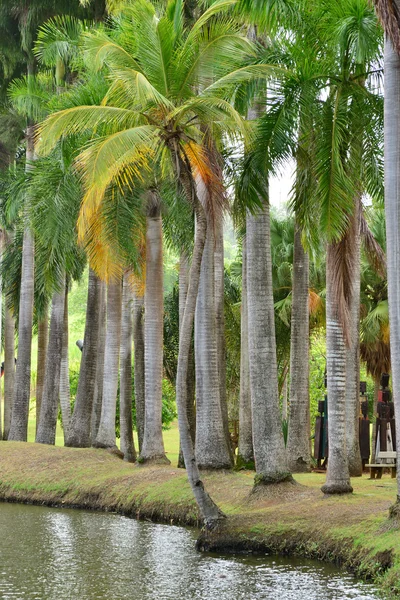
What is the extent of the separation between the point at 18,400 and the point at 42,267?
6.10 meters

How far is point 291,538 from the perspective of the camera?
50.2 feet

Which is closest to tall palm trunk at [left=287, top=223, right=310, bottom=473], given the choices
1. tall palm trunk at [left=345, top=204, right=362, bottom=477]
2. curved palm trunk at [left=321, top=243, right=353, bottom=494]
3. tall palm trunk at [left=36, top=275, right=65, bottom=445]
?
tall palm trunk at [left=345, top=204, right=362, bottom=477]

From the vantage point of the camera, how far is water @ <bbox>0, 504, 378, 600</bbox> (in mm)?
12430

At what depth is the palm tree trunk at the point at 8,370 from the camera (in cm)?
3634

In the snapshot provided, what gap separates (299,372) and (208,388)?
7.95 feet

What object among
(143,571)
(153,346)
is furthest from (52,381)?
(143,571)

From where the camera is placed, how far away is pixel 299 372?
2227cm

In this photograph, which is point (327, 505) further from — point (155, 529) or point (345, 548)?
point (155, 529)

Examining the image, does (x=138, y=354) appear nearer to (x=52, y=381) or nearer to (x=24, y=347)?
(x=52, y=381)

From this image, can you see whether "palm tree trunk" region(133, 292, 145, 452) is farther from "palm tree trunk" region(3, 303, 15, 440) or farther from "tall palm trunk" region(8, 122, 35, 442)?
"palm tree trunk" region(3, 303, 15, 440)

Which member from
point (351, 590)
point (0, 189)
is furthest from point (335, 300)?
point (0, 189)

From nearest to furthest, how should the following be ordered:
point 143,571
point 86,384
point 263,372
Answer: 1. point 143,571
2. point 263,372
3. point 86,384

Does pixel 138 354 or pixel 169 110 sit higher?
pixel 169 110

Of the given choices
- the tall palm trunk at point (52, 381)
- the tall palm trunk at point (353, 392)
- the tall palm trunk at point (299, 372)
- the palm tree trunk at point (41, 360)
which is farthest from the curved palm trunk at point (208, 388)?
the palm tree trunk at point (41, 360)
